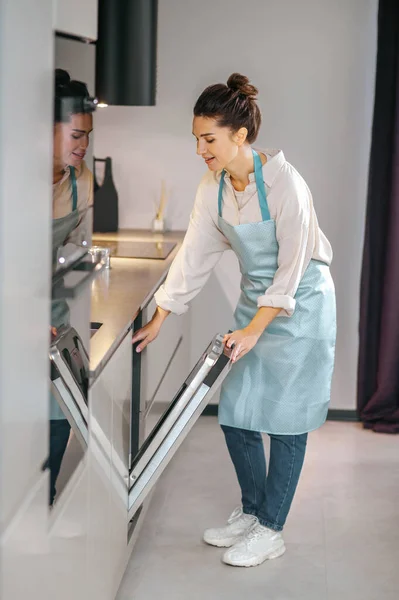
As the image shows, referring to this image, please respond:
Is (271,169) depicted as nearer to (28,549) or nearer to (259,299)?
(259,299)

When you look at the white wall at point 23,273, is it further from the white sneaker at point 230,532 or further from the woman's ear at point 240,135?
the white sneaker at point 230,532

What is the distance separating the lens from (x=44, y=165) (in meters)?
1.41

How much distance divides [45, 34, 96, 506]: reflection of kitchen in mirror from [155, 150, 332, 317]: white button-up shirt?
3.12 ft

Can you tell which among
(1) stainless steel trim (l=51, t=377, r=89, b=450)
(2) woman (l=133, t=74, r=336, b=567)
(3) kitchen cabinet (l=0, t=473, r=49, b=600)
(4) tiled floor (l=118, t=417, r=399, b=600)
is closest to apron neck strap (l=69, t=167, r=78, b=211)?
(1) stainless steel trim (l=51, t=377, r=89, b=450)

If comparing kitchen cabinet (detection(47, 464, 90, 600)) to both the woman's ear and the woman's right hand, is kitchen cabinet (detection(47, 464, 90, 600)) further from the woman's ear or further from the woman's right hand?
the woman's ear

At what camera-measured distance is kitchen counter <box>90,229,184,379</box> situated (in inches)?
85.0

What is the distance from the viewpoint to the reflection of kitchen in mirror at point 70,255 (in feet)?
5.11

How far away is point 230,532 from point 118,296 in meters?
0.89

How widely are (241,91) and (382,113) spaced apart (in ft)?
4.96

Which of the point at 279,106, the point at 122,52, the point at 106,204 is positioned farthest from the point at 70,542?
the point at 279,106

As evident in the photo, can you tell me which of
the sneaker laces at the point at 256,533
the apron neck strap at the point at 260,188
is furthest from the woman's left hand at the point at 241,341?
the sneaker laces at the point at 256,533

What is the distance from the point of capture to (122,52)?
3.18 meters

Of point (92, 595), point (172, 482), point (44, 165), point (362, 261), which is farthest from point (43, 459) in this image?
point (362, 261)

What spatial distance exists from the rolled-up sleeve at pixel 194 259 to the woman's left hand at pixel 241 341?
11.3 inches
